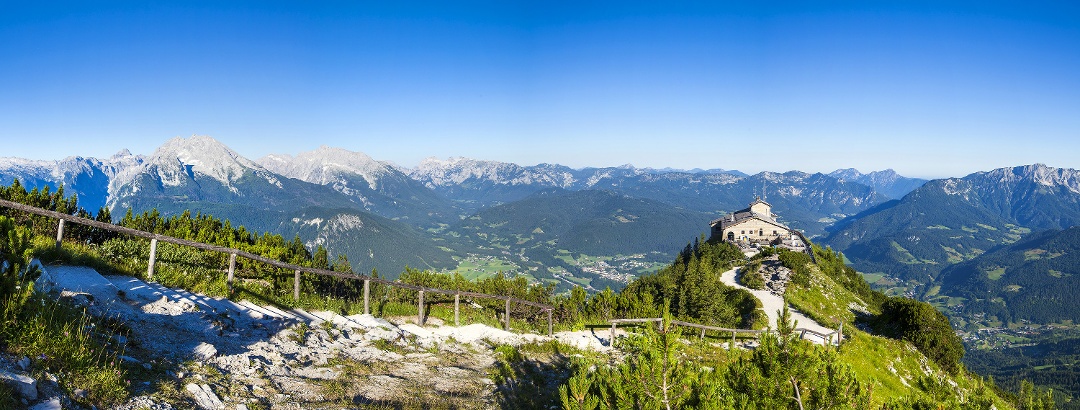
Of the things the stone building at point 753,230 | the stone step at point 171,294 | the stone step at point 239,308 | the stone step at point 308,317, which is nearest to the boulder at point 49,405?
the stone step at point 171,294

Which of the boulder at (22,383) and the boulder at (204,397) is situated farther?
the boulder at (204,397)

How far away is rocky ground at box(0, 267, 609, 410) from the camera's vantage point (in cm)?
779

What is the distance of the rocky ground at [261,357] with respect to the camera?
779cm

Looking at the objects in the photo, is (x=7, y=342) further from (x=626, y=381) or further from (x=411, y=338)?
(x=411, y=338)

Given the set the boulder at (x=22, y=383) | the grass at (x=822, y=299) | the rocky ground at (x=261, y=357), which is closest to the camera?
the boulder at (x=22, y=383)

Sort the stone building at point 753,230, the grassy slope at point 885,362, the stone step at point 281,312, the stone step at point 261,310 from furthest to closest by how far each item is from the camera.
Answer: the stone building at point 753,230 → the grassy slope at point 885,362 → the stone step at point 281,312 → the stone step at point 261,310

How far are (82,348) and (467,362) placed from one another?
29.1 feet

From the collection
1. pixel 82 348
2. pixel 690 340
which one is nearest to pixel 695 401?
pixel 82 348

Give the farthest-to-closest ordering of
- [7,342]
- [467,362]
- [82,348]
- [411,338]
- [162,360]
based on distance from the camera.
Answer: [411,338]
[467,362]
[162,360]
[82,348]
[7,342]

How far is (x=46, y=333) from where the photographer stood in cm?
670

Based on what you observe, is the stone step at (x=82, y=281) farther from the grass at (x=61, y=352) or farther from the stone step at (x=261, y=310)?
the grass at (x=61, y=352)

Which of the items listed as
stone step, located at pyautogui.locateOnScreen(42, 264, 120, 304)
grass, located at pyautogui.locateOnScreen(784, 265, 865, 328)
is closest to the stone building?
grass, located at pyautogui.locateOnScreen(784, 265, 865, 328)

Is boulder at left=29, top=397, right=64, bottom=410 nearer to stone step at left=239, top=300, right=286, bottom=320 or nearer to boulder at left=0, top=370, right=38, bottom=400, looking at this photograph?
boulder at left=0, top=370, right=38, bottom=400

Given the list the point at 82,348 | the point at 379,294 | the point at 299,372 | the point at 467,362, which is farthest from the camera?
the point at 379,294
